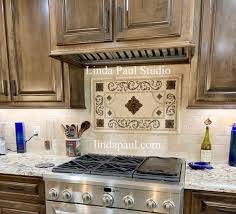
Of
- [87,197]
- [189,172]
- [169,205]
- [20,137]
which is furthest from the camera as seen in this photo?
[20,137]

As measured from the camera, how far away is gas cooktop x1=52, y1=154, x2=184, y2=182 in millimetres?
1149

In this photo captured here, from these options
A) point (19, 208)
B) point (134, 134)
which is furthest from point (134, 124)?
point (19, 208)

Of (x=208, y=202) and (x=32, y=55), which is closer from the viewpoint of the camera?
(x=208, y=202)

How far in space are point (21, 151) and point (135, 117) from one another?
1131mm

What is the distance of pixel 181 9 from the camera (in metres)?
1.08

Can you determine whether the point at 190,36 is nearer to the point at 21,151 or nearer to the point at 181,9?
the point at 181,9

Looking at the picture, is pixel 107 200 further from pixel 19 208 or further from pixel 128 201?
pixel 19 208

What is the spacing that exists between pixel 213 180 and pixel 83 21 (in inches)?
49.0

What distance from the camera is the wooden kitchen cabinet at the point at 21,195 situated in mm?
1312

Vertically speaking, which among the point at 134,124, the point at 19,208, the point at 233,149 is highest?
the point at 134,124

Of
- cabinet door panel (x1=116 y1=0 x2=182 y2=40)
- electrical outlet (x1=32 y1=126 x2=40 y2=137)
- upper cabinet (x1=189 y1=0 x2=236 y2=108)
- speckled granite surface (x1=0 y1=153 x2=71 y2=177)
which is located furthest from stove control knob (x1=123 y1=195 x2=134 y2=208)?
electrical outlet (x1=32 y1=126 x2=40 y2=137)

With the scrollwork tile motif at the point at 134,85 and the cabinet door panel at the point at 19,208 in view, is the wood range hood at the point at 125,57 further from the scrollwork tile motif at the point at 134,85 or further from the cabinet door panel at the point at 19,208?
the cabinet door panel at the point at 19,208

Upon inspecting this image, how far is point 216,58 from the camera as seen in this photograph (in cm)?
120

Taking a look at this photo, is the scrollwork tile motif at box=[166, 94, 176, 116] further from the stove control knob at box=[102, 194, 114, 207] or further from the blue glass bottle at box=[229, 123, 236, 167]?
the stove control knob at box=[102, 194, 114, 207]
